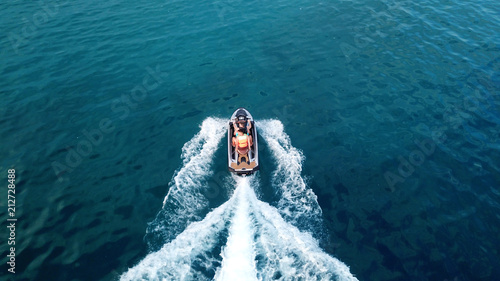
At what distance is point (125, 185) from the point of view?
74.4 feet

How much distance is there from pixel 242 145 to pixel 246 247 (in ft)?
26.0

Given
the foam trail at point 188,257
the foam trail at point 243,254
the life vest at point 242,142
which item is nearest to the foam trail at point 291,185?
the foam trail at point 243,254

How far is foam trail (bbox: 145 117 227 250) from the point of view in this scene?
1967cm

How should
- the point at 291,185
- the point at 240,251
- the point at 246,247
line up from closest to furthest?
the point at 240,251 → the point at 246,247 → the point at 291,185

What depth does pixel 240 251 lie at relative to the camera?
18.6 metres

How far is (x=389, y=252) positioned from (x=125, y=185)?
1786 cm

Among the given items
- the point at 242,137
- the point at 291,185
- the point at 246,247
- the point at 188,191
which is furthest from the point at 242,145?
the point at 246,247

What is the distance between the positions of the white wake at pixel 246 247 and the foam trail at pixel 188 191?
169 mm

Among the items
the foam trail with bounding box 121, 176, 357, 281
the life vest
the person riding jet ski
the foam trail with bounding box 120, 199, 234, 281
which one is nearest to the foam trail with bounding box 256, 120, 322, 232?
the foam trail with bounding box 121, 176, 357, 281

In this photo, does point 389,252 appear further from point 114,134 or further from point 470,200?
point 114,134

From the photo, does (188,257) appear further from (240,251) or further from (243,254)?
(243,254)

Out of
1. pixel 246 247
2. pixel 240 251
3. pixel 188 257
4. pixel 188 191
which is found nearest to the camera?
pixel 188 257

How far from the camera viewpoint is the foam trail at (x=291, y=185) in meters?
20.2

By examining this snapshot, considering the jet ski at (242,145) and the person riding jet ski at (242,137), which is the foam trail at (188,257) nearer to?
the jet ski at (242,145)
